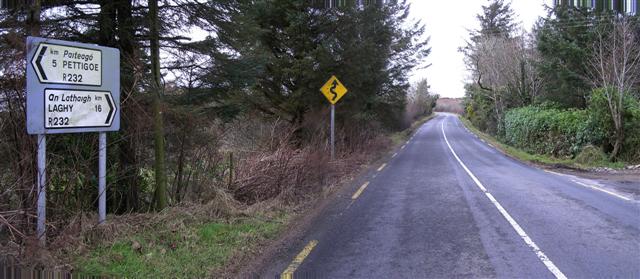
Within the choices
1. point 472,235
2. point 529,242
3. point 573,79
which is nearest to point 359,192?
point 472,235

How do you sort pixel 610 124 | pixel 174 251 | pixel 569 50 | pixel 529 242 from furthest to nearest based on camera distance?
1. pixel 569 50
2. pixel 610 124
3. pixel 529 242
4. pixel 174 251

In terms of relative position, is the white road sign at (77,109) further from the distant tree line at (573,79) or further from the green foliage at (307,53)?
the distant tree line at (573,79)

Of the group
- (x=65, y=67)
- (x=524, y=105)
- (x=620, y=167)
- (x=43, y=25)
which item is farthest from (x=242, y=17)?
(x=524, y=105)

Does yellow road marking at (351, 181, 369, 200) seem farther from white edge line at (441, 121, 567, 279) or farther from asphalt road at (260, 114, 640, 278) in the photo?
white edge line at (441, 121, 567, 279)

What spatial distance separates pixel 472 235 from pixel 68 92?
589cm

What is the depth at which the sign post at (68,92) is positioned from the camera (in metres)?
4.89

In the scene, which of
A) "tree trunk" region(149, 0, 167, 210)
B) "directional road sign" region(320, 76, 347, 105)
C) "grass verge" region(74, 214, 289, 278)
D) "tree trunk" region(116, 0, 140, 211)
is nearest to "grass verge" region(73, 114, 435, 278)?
"grass verge" region(74, 214, 289, 278)

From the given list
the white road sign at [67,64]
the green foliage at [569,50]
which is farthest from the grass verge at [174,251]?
the green foliage at [569,50]

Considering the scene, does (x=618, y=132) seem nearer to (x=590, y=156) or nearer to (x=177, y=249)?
(x=590, y=156)

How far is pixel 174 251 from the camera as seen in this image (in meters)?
5.59

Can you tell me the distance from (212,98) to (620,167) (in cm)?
1704

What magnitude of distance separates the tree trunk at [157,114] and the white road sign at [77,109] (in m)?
1.27

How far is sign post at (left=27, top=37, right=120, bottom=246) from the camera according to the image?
4.89m

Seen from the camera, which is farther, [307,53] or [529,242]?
[307,53]
